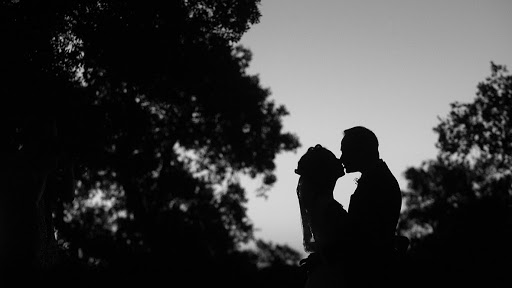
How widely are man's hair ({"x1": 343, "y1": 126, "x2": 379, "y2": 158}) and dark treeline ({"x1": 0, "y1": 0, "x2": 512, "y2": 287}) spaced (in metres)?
1.08

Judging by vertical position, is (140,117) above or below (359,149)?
above

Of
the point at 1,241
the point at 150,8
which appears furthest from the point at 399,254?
the point at 150,8

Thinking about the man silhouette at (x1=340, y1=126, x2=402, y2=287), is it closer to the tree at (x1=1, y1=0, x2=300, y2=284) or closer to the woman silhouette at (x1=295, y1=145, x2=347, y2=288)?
the woman silhouette at (x1=295, y1=145, x2=347, y2=288)

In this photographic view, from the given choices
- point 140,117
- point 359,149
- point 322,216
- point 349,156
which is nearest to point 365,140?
point 359,149

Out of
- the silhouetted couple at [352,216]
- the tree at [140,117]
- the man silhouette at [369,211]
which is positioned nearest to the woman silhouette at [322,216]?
the silhouetted couple at [352,216]

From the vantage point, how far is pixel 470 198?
33.5 meters

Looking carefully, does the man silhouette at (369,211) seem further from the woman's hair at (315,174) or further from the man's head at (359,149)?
the woman's hair at (315,174)

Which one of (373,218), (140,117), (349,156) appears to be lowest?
(373,218)

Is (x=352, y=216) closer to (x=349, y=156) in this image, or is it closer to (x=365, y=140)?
(x=349, y=156)

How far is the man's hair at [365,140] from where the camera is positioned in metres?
3.27

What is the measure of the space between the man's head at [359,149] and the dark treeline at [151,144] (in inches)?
39.5

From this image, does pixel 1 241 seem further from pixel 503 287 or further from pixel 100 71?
pixel 503 287

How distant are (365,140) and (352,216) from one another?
84 centimetres

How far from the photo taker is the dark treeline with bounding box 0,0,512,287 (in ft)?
18.8
